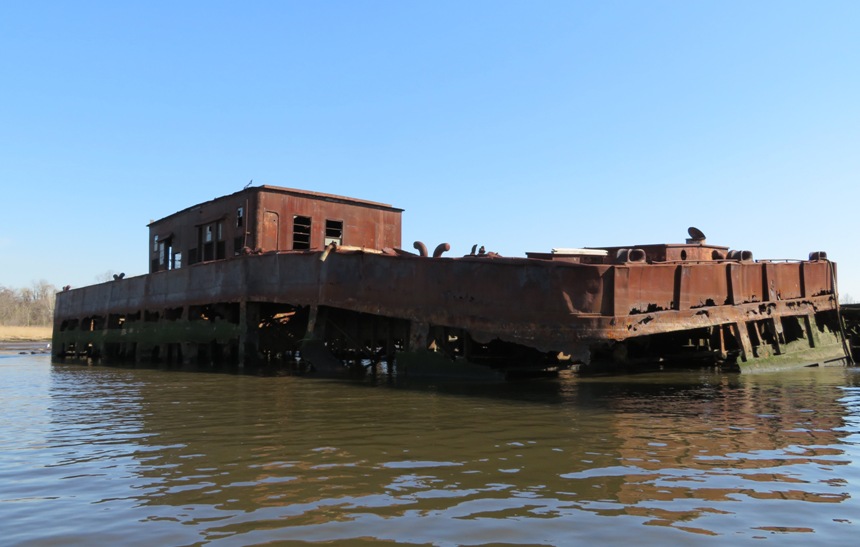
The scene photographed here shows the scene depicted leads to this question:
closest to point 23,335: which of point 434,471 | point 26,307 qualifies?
point 26,307

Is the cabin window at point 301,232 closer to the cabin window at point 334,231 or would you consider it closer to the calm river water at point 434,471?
the cabin window at point 334,231

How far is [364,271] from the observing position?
13766 mm

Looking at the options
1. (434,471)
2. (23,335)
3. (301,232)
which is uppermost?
(301,232)

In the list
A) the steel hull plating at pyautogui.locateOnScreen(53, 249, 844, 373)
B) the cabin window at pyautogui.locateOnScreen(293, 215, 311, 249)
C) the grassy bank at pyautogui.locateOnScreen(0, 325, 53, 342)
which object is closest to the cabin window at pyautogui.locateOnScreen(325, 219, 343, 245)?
the cabin window at pyautogui.locateOnScreen(293, 215, 311, 249)

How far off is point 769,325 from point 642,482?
1168cm

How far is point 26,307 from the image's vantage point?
328 feet

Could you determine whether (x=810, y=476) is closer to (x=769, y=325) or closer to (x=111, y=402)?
(x=111, y=402)

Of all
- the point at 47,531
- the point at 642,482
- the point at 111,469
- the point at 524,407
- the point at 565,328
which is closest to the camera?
the point at 47,531

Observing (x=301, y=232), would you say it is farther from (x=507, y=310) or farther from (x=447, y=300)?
(x=507, y=310)

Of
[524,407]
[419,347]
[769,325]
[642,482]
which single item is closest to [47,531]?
[642,482]

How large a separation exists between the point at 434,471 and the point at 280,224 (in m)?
14.2

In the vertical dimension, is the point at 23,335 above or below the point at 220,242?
below

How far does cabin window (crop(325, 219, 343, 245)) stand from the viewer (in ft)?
62.8

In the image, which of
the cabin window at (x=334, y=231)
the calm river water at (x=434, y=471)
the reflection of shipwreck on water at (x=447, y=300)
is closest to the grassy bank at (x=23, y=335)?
the reflection of shipwreck on water at (x=447, y=300)
